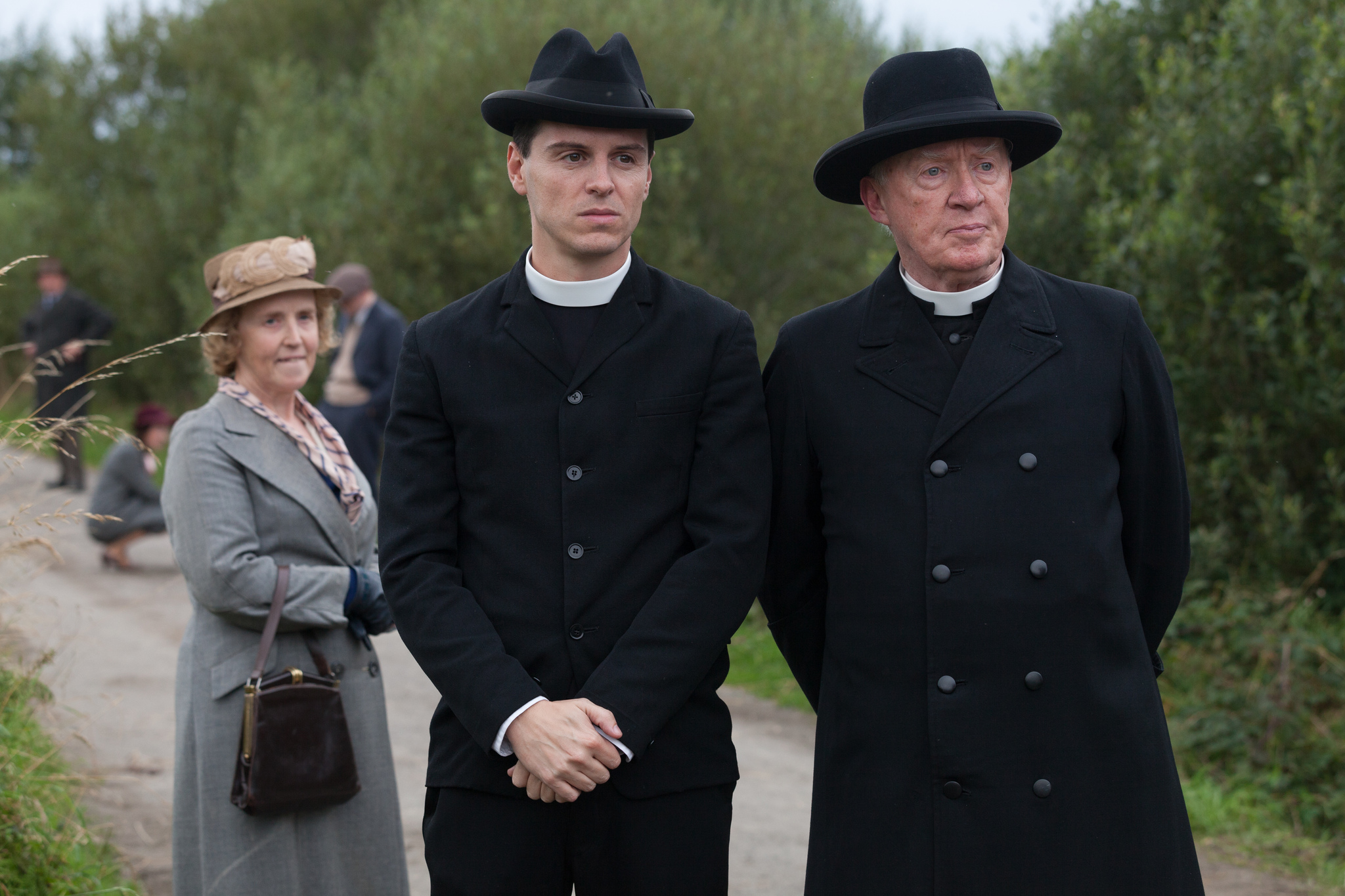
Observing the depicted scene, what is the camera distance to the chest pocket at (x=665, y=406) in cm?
259

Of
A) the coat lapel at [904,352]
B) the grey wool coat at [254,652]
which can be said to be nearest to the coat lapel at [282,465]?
the grey wool coat at [254,652]

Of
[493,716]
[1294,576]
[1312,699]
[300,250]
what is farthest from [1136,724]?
[1294,576]

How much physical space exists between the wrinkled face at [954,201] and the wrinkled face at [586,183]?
21.8 inches

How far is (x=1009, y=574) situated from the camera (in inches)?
99.1

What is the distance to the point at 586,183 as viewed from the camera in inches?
102

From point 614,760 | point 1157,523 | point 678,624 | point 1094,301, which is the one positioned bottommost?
point 614,760

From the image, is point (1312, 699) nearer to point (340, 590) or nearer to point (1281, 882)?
point (1281, 882)

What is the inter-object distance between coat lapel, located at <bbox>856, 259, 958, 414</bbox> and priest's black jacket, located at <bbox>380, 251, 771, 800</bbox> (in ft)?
0.86

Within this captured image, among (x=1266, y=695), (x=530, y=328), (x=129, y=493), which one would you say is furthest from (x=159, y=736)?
(x=1266, y=695)

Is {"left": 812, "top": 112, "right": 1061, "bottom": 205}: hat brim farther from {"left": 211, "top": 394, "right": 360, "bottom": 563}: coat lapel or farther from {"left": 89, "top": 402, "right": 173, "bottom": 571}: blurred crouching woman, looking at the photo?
{"left": 89, "top": 402, "right": 173, "bottom": 571}: blurred crouching woman

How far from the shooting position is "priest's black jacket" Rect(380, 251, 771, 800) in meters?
2.51

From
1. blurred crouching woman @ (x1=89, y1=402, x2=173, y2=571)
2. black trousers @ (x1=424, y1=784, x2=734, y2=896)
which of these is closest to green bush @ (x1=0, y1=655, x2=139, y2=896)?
black trousers @ (x1=424, y1=784, x2=734, y2=896)

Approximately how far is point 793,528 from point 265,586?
4.89 feet

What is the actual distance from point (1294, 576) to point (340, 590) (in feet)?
15.4
